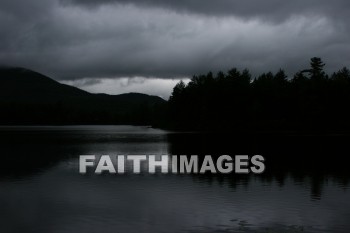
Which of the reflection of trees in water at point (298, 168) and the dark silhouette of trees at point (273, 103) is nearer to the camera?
the reflection of trees in water at point (298, 168)

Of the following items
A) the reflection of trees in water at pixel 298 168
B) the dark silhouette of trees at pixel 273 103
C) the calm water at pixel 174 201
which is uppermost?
the dark silhouette of trees at pixel 273 103

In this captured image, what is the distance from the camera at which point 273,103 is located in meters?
177

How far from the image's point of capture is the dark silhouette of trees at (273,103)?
16450 cm

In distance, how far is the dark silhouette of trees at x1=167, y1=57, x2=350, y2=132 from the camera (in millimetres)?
164500

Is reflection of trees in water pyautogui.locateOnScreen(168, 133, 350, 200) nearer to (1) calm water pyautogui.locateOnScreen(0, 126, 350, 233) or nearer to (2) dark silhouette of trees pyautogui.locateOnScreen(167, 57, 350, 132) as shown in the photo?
(1) calm water pyautogui.locateOnScreen(0, 126, 350, 233)

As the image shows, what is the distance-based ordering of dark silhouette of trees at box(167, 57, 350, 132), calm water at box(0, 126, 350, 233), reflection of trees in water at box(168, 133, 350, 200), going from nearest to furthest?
calm water at box(0, 126, 350, 233)
reflection of trees in water at box(168, 133, 350, 200)
dark silhouette of trees at box(167, 57, 350, 132)

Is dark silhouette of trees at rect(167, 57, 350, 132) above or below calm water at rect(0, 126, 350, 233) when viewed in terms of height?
above

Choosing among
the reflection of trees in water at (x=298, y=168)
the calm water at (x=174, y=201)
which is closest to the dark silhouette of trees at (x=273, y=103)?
the reflection of trees in water at (x=298, y=168)

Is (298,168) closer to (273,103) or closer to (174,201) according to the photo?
(174,201)

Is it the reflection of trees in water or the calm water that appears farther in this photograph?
the reflection of trees in water

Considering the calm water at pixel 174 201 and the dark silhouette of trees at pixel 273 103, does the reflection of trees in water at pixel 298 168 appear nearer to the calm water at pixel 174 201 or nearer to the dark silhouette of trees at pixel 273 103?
the calm water at pixel 174 201

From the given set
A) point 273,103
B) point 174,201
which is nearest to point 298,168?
point 174,201

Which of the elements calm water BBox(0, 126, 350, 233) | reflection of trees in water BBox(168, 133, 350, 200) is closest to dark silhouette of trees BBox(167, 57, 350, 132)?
reflection of trees in water BBox(168, 133, 350, 200)

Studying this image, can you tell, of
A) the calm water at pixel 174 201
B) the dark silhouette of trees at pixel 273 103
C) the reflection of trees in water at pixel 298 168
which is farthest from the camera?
the dark silhouette of trees at pixel 273 103
